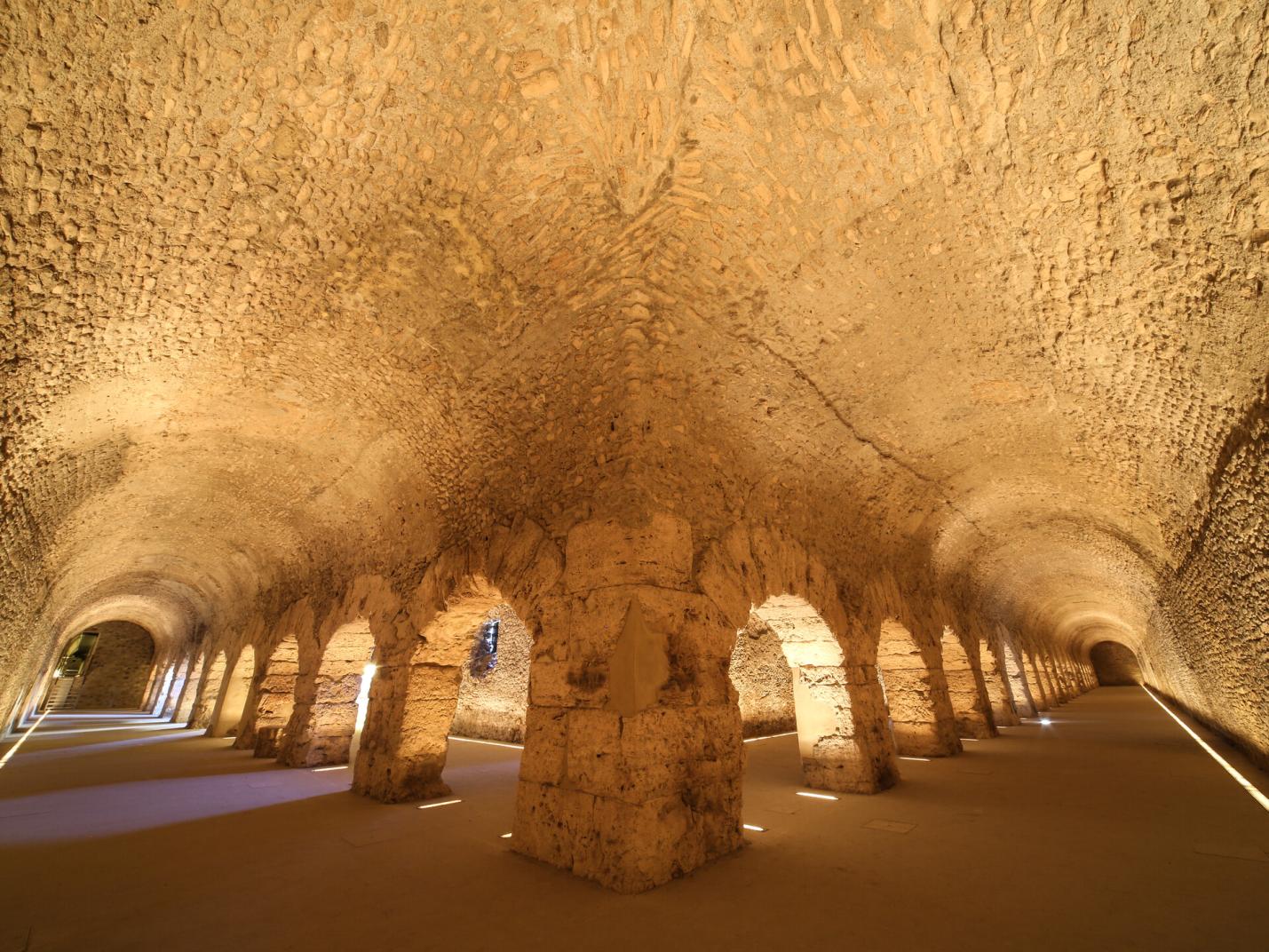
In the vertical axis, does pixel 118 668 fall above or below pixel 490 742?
above

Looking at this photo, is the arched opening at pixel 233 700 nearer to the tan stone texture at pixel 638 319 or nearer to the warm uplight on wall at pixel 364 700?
the tan stone texture at pixel 638 319

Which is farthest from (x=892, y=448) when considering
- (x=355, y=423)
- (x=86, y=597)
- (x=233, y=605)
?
(x=86, y=597)

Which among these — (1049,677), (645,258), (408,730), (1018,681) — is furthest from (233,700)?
(1049,677)

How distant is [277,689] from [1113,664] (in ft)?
103

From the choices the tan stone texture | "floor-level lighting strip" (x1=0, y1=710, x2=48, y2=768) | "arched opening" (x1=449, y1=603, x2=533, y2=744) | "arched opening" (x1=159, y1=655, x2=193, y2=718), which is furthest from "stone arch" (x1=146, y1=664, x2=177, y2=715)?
the tan stone texture

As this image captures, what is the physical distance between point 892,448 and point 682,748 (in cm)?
327

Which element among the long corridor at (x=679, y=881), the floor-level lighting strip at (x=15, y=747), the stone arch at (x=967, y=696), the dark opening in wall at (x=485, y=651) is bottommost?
the long corridor at (x=679, y=881)

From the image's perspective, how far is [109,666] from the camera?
58.7 ft

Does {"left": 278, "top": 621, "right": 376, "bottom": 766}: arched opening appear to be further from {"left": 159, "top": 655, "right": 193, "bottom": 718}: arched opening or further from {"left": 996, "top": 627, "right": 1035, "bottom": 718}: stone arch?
{"left": 996, "top": 627, "right": 1035, "bottom": 718}: stone arch

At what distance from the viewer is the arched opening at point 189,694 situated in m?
11.4

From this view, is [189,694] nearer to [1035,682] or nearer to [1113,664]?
[1035,682]

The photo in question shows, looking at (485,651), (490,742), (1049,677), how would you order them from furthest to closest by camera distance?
1. (1049,677)
2. (485,651)
3. (490,742)

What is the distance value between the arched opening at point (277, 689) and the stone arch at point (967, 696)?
356 inches

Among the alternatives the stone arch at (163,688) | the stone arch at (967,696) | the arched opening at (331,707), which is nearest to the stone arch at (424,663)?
the arched opening at (331,707)
